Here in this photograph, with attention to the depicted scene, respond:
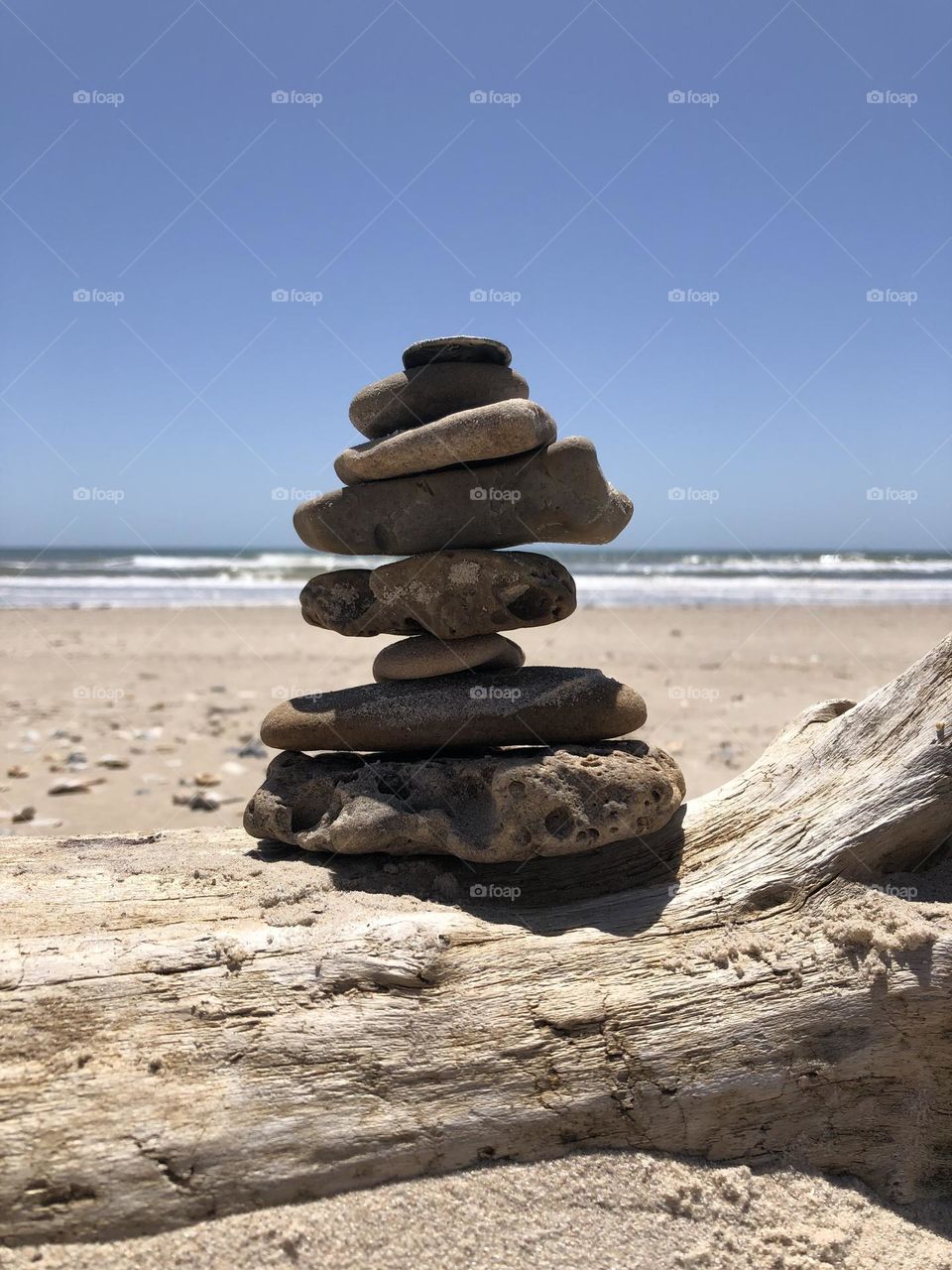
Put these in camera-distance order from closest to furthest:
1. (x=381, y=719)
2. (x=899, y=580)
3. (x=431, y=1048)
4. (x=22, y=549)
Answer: (x=431, y=1048)
(x=381, y=719)
(x=899, y=580)
(x=22, y=549)

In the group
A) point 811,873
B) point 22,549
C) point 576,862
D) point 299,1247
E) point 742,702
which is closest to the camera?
point 299,1247

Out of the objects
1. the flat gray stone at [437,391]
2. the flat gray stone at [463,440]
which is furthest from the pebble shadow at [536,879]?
the flat gray stone at [437,391]

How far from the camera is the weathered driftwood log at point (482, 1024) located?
276 centimetres

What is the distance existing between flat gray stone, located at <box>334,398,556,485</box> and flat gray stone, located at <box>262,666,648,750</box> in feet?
3.65

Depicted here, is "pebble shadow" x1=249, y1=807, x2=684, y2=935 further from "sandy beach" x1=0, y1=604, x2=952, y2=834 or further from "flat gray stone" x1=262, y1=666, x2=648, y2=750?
"sandy beach" x1=0, y1=604, x2=952, y2=834

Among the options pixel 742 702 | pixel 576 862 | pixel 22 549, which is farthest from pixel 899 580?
pixel 22 549

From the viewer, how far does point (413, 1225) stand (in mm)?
2760

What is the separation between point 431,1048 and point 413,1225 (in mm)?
493

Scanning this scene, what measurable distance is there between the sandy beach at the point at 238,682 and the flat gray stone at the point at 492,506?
362 centimetres

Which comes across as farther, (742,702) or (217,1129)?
(742,702)

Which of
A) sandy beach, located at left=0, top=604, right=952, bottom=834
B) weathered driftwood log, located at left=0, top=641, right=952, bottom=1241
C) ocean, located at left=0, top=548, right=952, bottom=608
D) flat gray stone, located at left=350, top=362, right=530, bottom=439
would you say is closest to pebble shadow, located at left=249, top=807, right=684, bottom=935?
weathered driftwood log, located at left=0, top=641, right=952, bottom=1241

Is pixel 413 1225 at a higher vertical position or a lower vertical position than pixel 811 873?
lower

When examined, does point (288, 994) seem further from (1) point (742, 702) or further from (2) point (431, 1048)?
(1) point (742, 702)

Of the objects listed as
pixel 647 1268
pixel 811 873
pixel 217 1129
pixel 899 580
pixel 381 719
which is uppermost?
pixel 899 580
